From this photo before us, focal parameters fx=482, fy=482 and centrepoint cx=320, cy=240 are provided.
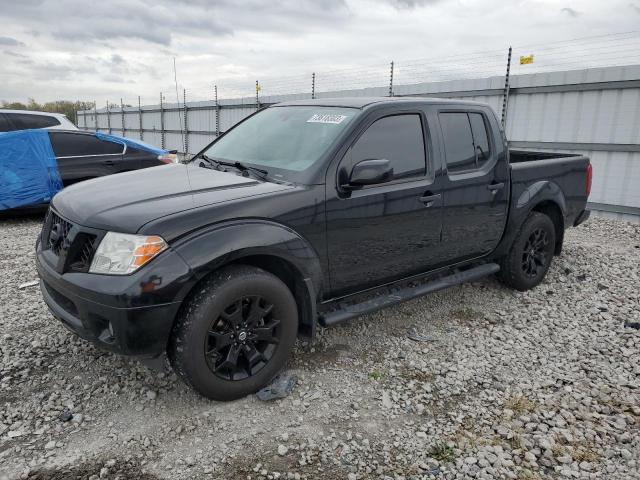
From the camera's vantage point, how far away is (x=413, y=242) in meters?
3.63

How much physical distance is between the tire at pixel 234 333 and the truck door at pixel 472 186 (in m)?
1.61

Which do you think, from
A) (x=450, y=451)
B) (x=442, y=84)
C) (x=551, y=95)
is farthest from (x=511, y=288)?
(x=442, y=84)

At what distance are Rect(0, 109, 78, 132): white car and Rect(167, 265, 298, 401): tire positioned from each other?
7507 mm

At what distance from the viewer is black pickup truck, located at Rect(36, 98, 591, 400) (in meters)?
2.57

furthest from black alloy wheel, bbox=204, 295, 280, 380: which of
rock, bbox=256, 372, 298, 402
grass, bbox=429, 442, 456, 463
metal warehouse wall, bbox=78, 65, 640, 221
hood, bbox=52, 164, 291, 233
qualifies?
metal warehouse wall, bbox=78, 65, 640, 221

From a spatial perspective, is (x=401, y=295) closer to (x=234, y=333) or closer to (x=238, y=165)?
(x=234, y=333)

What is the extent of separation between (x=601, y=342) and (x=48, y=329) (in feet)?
14.5

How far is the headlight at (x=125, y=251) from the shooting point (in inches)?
98.8

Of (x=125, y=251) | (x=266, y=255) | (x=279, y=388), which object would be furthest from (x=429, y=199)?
(x=125, y=251)

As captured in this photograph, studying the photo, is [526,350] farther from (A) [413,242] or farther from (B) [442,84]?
(B) [442,84]

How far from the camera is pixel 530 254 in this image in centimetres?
480

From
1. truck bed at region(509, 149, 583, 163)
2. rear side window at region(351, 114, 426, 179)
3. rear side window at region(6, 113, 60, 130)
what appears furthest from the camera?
rear side window at region(6, 113, 60, 130)

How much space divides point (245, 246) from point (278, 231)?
0.83 feet

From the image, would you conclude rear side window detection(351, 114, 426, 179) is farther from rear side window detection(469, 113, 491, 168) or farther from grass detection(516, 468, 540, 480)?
grass detection(516, 468, 540, 480)
